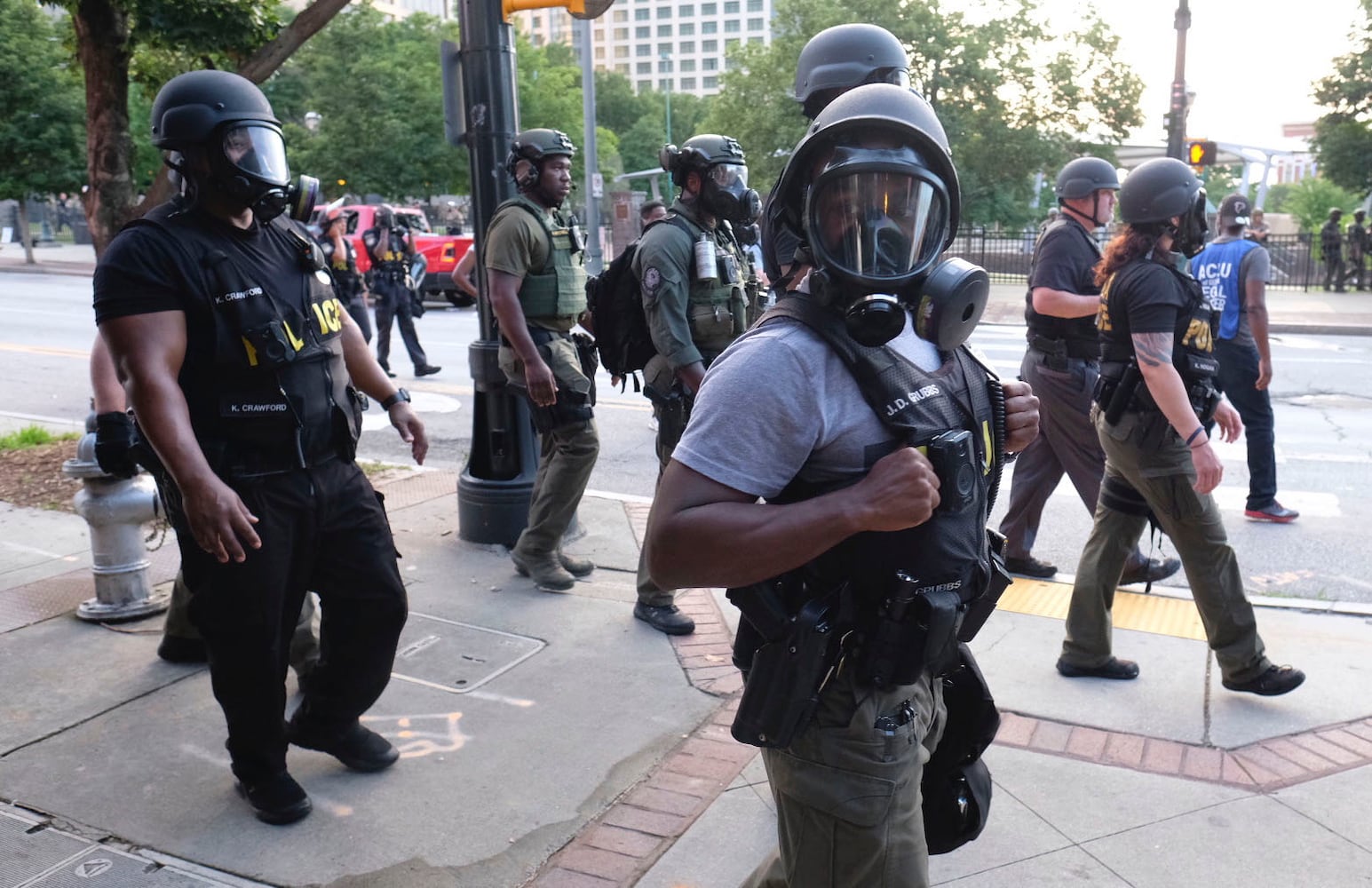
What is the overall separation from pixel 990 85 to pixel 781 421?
31709mm

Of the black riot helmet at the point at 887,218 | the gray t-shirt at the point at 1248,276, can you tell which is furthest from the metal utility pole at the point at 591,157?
the black riot helmet at the point at 887,218

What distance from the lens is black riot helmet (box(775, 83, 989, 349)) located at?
6.63 ft

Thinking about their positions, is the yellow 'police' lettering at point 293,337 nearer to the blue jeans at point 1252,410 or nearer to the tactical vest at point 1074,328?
the tactical vest at point 1074,328

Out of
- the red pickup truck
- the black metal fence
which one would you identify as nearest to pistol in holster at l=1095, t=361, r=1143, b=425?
the red pickup truck

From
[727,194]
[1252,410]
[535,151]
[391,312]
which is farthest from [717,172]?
[391,312]

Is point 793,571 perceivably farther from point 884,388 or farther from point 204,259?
point 204,259

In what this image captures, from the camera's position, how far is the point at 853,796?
2.08m

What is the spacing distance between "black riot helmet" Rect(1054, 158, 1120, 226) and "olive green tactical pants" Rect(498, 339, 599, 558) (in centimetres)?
250

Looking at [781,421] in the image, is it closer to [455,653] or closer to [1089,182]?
[455,653]

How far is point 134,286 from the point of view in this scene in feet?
10.2

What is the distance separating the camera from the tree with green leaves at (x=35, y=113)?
958 inches

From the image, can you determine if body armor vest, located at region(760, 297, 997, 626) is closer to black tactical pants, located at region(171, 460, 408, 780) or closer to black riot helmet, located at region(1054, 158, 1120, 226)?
black tactical pants, located at region(171, 460, 408, 780)

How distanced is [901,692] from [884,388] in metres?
0.58

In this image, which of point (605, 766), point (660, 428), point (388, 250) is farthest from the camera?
point (388, 250)
